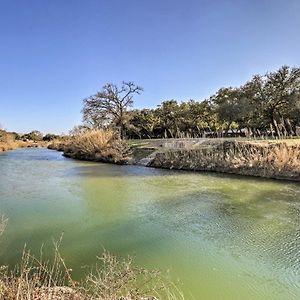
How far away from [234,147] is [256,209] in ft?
24.0

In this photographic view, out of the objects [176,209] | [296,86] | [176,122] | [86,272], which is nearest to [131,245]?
[86,272]

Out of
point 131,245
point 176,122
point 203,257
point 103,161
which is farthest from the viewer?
point 176,122

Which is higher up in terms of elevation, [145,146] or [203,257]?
[145,146]

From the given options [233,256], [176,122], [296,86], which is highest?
[296,86]

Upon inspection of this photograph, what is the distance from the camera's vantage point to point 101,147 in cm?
1964

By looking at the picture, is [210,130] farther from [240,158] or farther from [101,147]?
[240,158]

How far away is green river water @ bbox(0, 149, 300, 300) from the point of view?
3.83 meters

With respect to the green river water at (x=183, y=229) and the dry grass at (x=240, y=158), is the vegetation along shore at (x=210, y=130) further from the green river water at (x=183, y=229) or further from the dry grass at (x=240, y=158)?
the green river water at (x=183, y=229)

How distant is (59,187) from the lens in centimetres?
1009

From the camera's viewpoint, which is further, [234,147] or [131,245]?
[234,147]

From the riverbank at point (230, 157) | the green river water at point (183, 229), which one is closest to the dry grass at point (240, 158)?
the riverbank at point (230, 157)

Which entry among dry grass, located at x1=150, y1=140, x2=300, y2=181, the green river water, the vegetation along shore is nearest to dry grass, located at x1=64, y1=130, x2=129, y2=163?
the vegetation along shore

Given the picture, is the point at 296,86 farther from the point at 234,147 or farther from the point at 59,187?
the point at 59,187

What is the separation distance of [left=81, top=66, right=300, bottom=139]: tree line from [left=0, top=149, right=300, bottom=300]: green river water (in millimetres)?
11838
